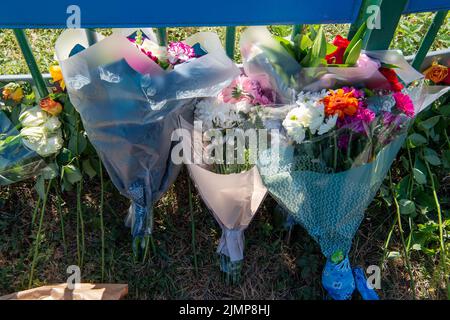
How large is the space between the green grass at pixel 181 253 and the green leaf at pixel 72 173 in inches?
5.9

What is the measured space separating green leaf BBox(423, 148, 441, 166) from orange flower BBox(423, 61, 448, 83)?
9.9 inches

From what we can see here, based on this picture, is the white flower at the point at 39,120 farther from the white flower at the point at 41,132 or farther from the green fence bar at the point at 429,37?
the green fence bar at the point at 429,37

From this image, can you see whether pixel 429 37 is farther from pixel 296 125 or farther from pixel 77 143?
pixel 77 143

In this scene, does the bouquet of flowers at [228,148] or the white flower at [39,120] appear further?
the white flower at [39,120]

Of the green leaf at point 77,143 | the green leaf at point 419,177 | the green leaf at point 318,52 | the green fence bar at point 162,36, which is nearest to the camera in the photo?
the green leaf at point 318,52

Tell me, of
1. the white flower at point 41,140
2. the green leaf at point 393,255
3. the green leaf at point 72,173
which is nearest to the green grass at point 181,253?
the green leaf at point 393,255

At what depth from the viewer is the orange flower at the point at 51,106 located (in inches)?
73.0

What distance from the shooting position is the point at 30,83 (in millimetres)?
2027
